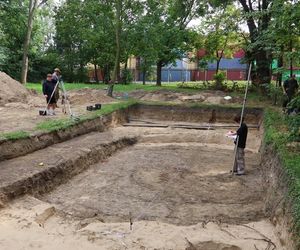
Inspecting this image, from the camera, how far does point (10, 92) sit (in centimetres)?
2241

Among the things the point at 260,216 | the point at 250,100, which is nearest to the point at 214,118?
the point at 250,100

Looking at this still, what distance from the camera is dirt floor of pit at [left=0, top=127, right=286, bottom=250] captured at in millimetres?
7605

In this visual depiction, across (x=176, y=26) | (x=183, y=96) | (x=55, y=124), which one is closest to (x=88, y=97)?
(x=183, y=96)

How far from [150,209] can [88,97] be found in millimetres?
15153

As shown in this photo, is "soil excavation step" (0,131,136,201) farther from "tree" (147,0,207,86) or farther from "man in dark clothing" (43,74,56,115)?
"tree" (147,0,207,86)

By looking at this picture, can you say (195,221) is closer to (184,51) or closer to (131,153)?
(131,153)

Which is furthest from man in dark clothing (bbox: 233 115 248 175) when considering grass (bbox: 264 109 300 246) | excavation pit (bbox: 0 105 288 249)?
grass (bbox: 264 109 300 246)

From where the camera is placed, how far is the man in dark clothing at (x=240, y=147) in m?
12.8

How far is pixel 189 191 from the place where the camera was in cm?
1140

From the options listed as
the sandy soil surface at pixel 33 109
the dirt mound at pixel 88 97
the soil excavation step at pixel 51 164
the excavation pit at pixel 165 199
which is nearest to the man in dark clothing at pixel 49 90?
the sandy soil surface at pixel 33 109

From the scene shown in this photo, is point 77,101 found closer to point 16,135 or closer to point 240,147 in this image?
point 16,135

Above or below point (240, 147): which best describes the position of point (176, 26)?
above

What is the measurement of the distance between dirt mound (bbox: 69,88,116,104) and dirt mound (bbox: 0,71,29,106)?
8.29 feet

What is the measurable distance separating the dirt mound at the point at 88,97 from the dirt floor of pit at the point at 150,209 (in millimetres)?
8172
